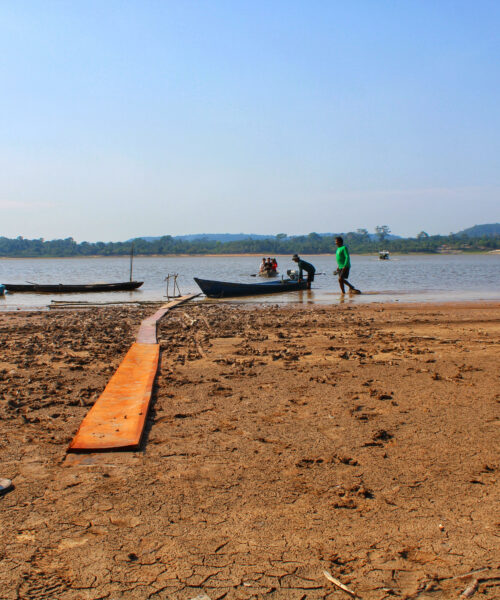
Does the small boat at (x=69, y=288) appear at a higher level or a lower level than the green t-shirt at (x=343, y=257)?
lower

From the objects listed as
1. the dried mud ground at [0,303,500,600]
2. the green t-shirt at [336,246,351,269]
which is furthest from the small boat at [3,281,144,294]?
the dried mud ground at [0,303,500,600]

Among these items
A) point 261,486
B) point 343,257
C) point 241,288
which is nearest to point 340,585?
point 261,486

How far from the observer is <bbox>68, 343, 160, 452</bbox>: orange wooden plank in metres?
4.04

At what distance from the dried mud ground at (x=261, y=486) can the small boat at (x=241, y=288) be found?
48.3 feet

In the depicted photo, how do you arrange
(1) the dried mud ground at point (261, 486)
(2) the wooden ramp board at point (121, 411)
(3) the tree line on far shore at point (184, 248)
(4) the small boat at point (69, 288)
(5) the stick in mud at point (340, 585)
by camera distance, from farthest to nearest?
(3) the tree line on far shore at point (184, 248) → (4) the small boat at point (69, 288) → (2) the wooden ramp board at point (121, 411) → (1) the dried mud ground at point (261, 486) → (5) the stick in mud at point (340, 585)

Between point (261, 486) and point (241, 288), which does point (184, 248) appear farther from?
point (261, 486)

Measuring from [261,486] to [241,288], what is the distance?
63.0ft

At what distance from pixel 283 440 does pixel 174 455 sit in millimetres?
843

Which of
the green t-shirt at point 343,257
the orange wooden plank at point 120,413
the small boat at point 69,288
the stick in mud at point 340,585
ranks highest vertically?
the green t-shirt at point 343,257

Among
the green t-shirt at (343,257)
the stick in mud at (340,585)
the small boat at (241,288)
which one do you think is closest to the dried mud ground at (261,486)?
the stick in mud at (340,585)

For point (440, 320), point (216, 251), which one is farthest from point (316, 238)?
point (440, 320)

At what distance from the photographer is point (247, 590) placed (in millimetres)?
2365

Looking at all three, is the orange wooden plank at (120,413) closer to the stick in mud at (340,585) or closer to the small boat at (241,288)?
the stick in mud at (340,585)

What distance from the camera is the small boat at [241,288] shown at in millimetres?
21969
